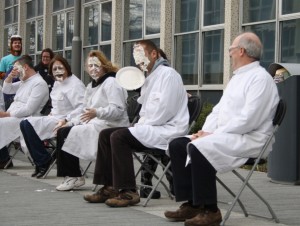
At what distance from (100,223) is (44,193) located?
7.52 feet

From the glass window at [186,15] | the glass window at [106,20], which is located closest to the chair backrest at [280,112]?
the glass window at [186,15]

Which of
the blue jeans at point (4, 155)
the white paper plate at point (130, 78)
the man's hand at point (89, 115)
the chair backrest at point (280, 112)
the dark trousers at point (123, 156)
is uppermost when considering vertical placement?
the white paper plate at point (130, 78)

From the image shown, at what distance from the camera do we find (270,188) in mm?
9438

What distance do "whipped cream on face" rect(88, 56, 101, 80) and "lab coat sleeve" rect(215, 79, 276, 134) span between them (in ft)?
8.81

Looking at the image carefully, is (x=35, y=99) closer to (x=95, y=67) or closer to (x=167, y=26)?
(x=95, y=67)

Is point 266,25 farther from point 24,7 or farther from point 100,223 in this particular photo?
point 24,7

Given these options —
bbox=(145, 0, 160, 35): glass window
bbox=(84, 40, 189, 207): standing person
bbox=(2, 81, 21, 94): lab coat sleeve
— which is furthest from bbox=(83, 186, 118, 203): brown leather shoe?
bbox=(145, 0, 160, 35): glass window

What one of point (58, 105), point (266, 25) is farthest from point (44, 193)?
point (266, 25)

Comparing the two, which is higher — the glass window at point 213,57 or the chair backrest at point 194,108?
the glass window at point 213,57

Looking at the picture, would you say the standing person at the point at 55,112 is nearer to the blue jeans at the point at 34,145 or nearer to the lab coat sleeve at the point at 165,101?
the blue jeans at the point at 34,145

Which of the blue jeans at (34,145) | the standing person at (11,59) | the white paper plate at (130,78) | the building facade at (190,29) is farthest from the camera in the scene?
the building facade at (190,29)

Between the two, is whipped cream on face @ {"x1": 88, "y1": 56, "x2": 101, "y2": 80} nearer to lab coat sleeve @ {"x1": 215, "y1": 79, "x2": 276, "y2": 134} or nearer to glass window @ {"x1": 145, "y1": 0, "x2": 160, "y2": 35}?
lab coat sleeve @ {"x1": 215, "y1": 79, "x2": 276, "y2": 134}

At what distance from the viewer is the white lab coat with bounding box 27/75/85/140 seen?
1014 cm

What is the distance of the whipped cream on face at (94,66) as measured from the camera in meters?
8.91
